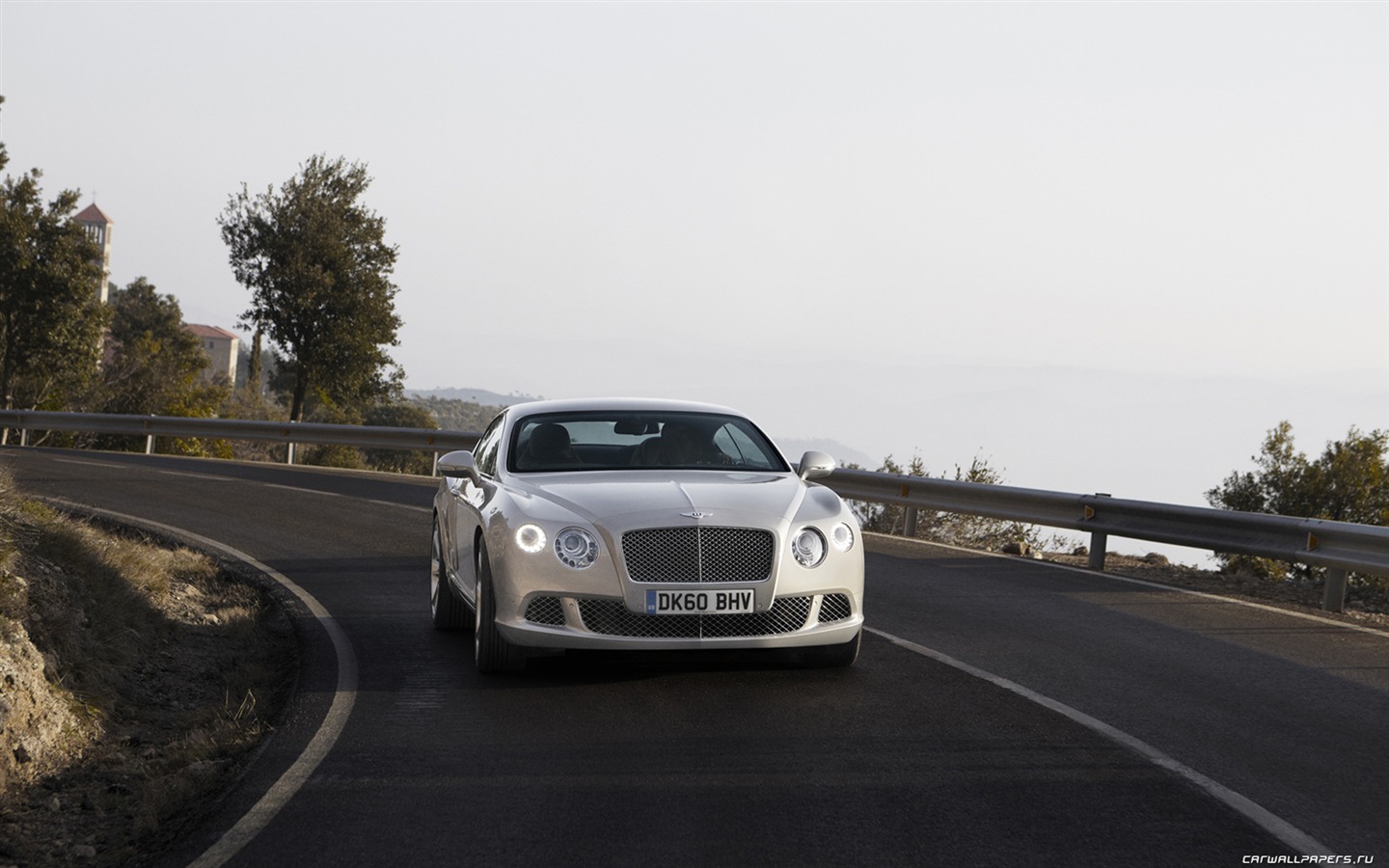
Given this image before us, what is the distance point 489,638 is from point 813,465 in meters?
2.27

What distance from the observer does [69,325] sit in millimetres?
46031

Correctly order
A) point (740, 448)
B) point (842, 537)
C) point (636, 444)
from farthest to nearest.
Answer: point (740, 448), point (636, 444), point (842, 537)

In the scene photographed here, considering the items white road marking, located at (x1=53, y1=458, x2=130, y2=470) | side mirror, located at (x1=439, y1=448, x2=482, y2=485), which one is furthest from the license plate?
white road marking, located at (x1=53, y1=458, x2=130, y2=470)

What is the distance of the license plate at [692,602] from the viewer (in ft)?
21.7

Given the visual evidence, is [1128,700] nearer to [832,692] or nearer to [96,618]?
[832,692]

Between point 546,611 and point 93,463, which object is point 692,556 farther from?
point 93,463

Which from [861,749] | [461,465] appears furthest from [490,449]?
[861,749]

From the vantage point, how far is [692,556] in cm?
668

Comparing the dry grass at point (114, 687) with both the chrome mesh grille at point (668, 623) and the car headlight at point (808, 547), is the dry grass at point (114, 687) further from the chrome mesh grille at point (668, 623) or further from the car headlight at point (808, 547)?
the car headlight at point (808, 547)

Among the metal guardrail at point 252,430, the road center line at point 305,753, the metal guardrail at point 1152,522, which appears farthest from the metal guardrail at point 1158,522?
the metal guardrail at point 252,430

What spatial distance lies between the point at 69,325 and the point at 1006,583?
4254 centimetres

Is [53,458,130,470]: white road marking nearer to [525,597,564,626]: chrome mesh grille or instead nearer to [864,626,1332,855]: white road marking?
[525,597,564,626]: chrome mesh grille

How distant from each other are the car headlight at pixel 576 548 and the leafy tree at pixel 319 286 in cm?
3958

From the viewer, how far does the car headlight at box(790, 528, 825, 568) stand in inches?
271
